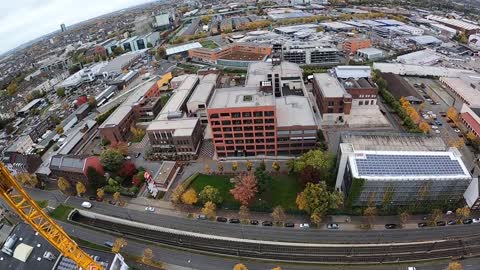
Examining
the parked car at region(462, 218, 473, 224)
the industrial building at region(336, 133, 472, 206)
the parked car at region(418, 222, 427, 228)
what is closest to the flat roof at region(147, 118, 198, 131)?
the industrial building at region(336, 133, 472, 206)

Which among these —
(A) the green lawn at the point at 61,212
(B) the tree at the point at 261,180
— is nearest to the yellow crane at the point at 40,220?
(A) the green lawn at the point at 61,212

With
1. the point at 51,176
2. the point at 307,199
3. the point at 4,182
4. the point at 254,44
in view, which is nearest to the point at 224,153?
the point at 307,199

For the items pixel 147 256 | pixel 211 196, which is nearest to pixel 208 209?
pixel 211 196

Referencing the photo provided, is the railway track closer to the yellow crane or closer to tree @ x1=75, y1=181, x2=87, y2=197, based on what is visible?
the yellow crane

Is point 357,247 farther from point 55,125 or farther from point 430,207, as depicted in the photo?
point 55,125

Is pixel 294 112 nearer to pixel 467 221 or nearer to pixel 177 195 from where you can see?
pixel 177 195

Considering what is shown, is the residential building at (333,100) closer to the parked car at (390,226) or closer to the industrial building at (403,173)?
the industrial building at (403,173)
